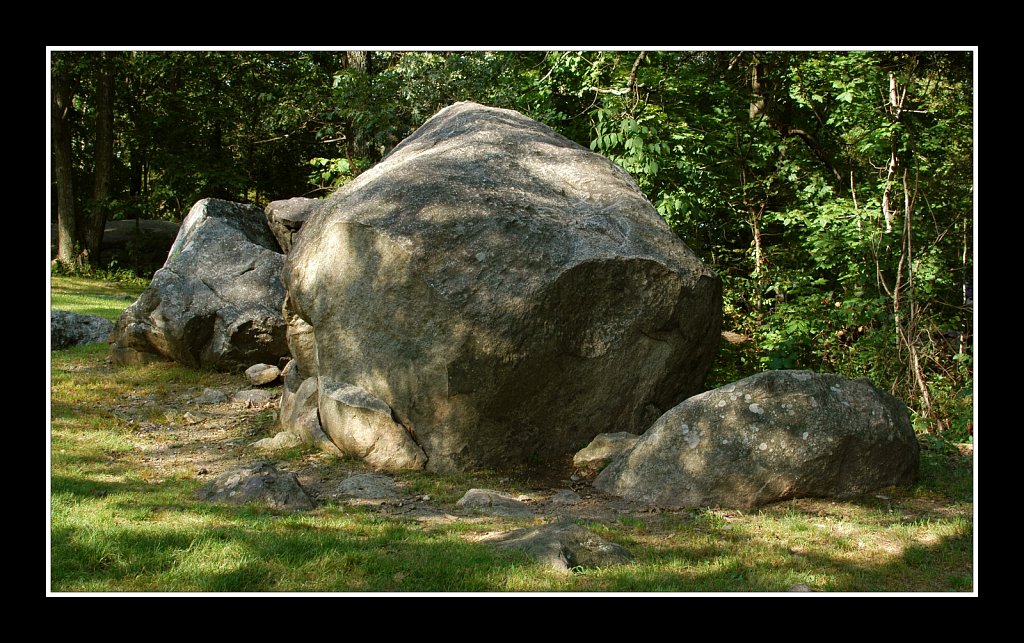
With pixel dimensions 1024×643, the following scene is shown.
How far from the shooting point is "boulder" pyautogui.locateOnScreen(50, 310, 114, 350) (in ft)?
43.4

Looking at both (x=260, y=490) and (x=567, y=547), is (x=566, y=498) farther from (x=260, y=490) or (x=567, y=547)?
(x=260, y=490)

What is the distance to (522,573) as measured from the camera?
16.5 ft

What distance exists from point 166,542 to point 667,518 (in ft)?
11.9

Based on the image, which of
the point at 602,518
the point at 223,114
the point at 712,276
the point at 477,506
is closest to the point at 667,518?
the point at 602,518

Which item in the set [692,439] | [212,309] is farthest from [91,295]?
[692,439]

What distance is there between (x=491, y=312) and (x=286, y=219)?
6.24 m

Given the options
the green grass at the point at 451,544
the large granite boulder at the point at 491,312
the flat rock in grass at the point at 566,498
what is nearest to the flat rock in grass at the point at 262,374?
the large granite boulder at the point at 491,312

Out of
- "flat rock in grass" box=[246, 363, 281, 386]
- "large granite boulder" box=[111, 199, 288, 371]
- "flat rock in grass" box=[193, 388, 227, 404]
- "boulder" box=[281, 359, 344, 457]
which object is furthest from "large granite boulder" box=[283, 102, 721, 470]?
"large granite boulder" box=[111, 199, 288, 371]

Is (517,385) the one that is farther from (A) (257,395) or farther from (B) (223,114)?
(B) (223,114)

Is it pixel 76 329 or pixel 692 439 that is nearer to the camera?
pixel 692 439

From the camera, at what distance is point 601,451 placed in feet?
26.1

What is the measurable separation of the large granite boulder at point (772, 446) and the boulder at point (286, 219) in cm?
744

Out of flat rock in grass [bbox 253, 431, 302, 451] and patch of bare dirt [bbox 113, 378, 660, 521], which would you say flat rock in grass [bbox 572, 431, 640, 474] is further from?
flat rock in grass [bbox 253, 431, 302, 451]

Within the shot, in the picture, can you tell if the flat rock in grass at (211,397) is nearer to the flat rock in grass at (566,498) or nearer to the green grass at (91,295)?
the flat rock in grass at (566,498)
